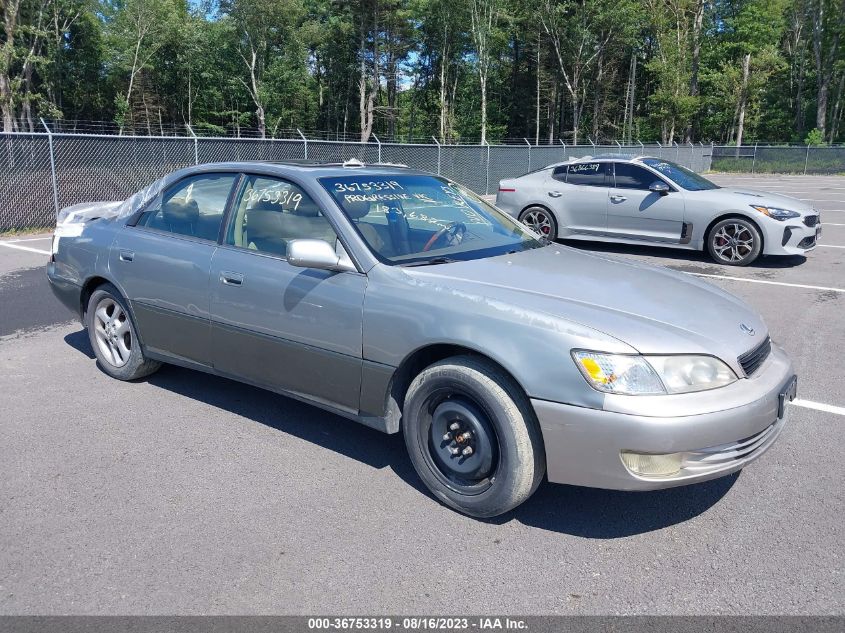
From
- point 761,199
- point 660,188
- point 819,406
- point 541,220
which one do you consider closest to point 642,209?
point 660,188

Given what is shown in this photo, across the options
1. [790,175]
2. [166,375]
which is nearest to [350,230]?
[166,375]

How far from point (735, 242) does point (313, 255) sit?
26.3ft

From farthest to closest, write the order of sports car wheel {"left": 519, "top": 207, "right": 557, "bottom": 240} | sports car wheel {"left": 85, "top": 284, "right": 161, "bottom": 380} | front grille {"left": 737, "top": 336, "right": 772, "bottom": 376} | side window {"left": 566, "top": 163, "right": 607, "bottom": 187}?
1. sports car wheel {"left": 519, "top": 207, "right": 557, "bottom": 240}
2. side window {"left": 566, "top": 163, "right": 607, "bottom": 187}
3. sports car wheel {"left": 85, "top": 284, "right": 161, "bottom": 380}
4. front grille {"left": 737, "top": 336, "right": 772, "bottom": 376}

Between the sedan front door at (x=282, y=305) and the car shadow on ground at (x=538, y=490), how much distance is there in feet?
1.46

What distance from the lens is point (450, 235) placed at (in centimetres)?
407

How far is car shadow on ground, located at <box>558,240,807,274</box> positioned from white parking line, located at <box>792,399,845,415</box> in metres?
5.04

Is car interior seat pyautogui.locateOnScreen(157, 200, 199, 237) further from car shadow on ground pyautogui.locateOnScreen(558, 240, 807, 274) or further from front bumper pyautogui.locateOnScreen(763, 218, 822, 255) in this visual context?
front bumper pyautogui.locateOnScreen(763, 218, 822, 255)

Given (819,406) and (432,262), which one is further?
(819,406)

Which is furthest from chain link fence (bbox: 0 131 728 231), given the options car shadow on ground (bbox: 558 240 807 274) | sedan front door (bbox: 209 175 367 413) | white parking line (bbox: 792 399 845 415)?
white parking line (bbox: 792 399 845 415)

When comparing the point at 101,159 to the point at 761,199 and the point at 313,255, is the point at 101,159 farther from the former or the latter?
the point at 313,255

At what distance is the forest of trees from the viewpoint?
50094mm

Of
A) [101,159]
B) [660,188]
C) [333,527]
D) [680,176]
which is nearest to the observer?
[333,527]

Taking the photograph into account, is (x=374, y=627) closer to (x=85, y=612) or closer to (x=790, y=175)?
(x=85, y=612)

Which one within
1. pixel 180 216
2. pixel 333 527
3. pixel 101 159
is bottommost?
pixel 333 527
